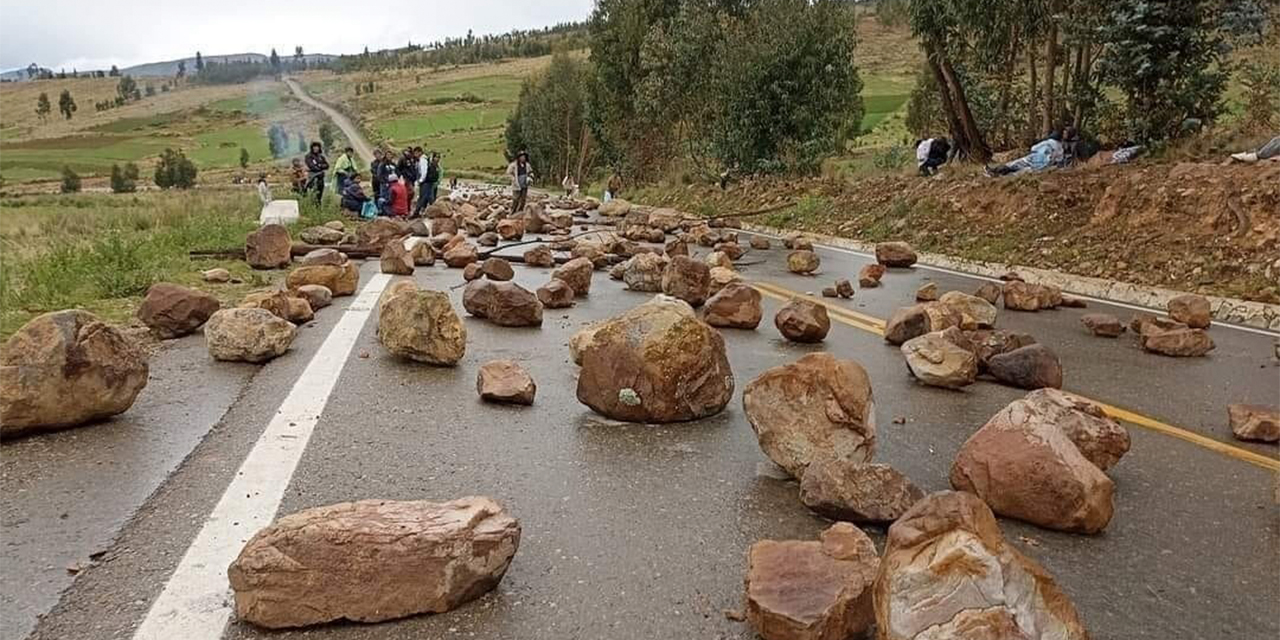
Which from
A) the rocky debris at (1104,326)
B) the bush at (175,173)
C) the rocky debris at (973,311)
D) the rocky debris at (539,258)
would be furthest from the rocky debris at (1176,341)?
the bush at (175,173)

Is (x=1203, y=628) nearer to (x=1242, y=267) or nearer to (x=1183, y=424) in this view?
(x=1183, y=424)

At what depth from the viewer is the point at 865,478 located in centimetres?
323

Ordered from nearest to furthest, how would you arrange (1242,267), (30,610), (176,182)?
(30,610)
(1242,267)
(176,182)

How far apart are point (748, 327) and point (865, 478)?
3.92 meters

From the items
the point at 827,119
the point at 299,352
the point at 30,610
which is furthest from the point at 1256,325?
the point at 827,119

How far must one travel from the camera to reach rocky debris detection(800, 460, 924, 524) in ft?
10.4

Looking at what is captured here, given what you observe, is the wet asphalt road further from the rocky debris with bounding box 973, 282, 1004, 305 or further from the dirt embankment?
the dirt embankment

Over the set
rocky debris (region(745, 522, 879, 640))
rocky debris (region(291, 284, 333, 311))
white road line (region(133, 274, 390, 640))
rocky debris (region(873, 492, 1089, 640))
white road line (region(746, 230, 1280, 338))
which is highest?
rocky debris (region(873, 492, 1089, 640))

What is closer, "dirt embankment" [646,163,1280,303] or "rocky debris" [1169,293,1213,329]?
"rocky debris" [1169,293,1213,329]

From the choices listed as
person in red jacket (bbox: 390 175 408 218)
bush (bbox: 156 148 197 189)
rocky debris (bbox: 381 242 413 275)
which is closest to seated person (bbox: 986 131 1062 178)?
rocky debris (bbox: 381 242 413 275)

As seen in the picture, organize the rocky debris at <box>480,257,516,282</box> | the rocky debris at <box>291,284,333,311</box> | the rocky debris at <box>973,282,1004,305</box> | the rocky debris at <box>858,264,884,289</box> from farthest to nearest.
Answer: the rocky debris at <box>480,257,516,282</box> < the rocky debris at <box>858,264,884,289</box> < the rocky debris at <box>973,282,1004,305</box> < the rocky debris at <box>291,284,333,311</box>

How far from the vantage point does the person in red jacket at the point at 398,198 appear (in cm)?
2102

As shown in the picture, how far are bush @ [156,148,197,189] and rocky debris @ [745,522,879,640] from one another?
231 feet

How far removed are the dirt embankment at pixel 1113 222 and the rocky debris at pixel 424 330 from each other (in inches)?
308
